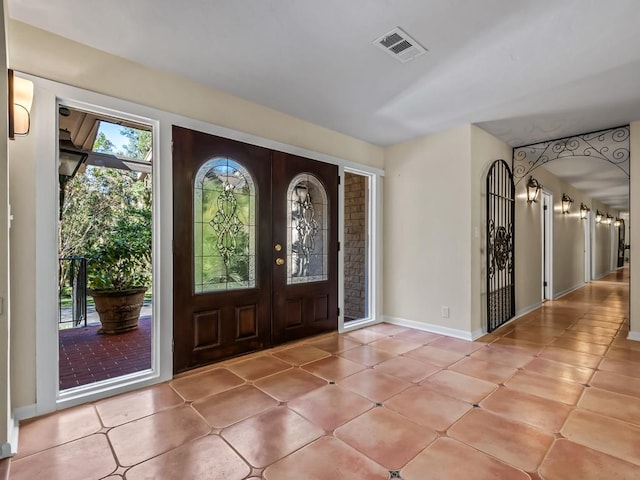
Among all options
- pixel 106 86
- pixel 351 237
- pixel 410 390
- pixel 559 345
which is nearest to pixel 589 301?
pixel 559 345

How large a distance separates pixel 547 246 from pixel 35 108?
761 centimetres

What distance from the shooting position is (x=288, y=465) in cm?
170

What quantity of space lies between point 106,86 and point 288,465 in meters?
Answer: 2.79

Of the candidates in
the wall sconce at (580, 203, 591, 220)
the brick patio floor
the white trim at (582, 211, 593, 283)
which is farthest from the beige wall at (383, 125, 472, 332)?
the white trim at (582, 211, 593, 283)

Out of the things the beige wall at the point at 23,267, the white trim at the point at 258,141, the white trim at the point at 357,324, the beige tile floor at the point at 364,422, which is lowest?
the beige tile floor at the point at 364,422

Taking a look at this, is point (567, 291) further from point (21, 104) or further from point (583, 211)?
point (21, 104)

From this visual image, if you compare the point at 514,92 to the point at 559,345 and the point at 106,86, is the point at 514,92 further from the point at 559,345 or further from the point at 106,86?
the point at 106,86

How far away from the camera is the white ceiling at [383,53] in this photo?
78.8 inches

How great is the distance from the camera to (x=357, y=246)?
5.02 metres

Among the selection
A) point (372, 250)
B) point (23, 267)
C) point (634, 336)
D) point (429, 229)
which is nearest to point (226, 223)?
point (23, 267)

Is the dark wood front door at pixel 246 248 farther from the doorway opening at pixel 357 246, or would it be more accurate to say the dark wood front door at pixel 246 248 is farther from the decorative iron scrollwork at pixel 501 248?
the decorative iron scrollwork at pixel 501 248

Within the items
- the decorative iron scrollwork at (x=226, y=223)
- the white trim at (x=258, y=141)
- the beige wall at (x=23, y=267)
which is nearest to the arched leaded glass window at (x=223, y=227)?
the decorative iron scrollwork at (x=226, y=223)

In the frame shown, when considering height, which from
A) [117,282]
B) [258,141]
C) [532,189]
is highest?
[258,141]

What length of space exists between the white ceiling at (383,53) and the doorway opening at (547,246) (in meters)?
3.10
